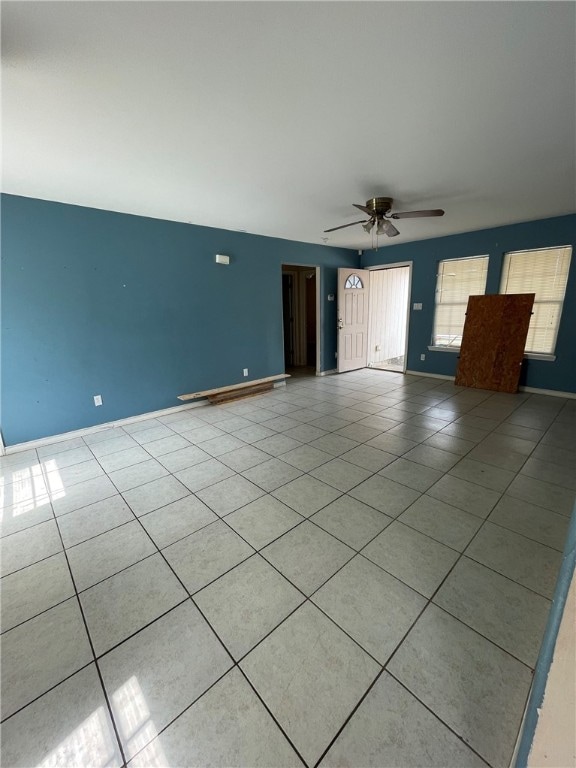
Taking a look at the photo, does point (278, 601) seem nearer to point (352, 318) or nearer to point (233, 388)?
point (233, 388)

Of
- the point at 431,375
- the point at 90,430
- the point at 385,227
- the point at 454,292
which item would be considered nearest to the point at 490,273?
the point at 454,292

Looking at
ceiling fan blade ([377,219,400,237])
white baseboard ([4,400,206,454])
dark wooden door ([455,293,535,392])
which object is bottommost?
white baseboard ([4,400,206,454])

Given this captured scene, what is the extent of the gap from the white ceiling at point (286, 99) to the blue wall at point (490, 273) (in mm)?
1463

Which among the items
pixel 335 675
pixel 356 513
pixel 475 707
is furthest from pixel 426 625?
pixel 356 513

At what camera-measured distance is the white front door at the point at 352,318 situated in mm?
5766

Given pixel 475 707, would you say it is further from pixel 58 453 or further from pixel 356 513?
pixel 58 453

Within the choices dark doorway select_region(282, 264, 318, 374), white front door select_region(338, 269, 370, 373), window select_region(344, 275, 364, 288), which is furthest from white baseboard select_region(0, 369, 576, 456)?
window select_region(344, 275, 364, 288)

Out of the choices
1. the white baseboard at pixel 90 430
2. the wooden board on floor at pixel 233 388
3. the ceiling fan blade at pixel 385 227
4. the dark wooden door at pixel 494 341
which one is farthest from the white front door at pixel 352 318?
the white baseboard at pixel 90 430

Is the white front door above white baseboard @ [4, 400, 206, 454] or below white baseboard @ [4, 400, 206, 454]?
above

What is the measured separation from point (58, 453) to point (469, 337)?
5.81 metres

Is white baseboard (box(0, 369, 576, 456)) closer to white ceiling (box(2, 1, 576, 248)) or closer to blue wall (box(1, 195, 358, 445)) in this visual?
blue wall (box(1, 195, 358, 445))

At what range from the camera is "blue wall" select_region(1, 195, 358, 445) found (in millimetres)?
2920

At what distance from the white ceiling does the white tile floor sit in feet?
8.04

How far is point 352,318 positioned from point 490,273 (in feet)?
7.72
